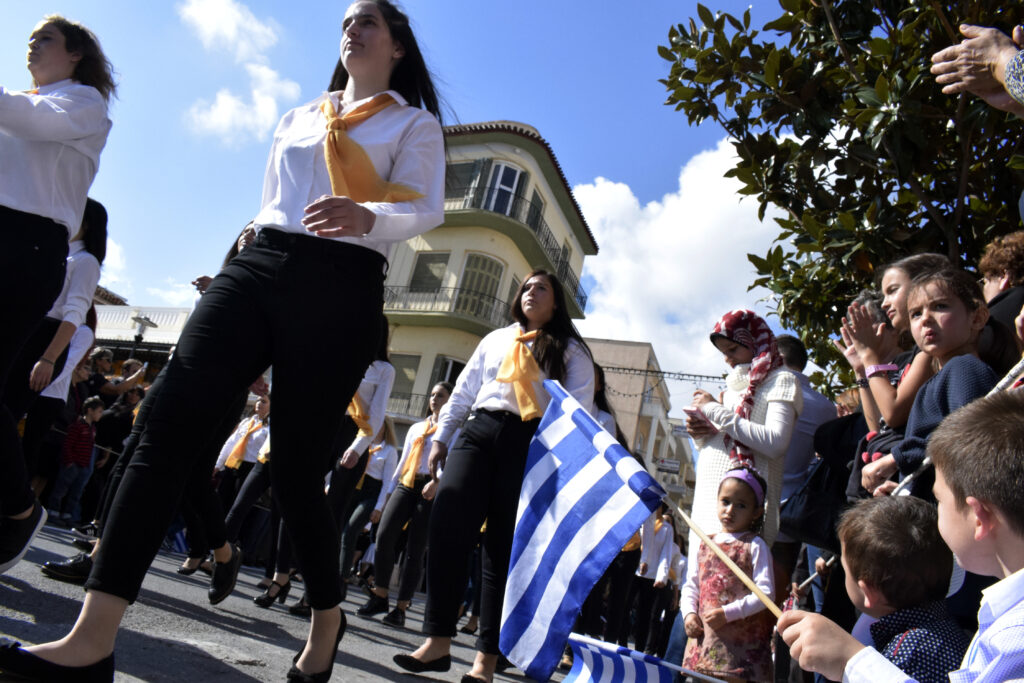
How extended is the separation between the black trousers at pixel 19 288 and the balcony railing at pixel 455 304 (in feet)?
85.9

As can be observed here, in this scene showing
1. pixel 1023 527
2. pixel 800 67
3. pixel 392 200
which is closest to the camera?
pixel 1023 527

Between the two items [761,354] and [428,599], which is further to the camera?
[761,354]

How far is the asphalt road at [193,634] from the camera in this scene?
97.7 inches

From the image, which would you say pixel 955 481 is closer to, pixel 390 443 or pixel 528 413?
pixel 528 413

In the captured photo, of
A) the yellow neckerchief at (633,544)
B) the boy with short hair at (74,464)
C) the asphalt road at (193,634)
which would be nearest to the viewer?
the asphalt road at (193,634)

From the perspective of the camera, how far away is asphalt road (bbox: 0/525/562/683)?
8.14ft

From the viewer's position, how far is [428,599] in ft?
11.2

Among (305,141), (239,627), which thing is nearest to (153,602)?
(239,627)

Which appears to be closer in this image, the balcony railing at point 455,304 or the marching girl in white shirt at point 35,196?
the marching girl in white shirt at point 35,196

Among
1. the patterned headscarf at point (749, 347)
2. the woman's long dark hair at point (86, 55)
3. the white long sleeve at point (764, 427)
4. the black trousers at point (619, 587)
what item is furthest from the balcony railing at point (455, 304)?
the woman's long dark hair at point (86, 55)

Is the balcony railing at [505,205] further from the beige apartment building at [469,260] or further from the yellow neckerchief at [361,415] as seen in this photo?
the yellow neckerchief at [361,415]

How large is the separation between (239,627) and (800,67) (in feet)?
16.6

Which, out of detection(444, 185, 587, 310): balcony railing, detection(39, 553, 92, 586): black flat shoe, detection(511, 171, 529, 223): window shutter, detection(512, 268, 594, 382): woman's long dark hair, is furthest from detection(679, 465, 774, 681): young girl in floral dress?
detection(511, 171, 529, 223): window shutter

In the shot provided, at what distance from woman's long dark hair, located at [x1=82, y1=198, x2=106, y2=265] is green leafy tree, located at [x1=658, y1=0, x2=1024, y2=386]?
419cm
